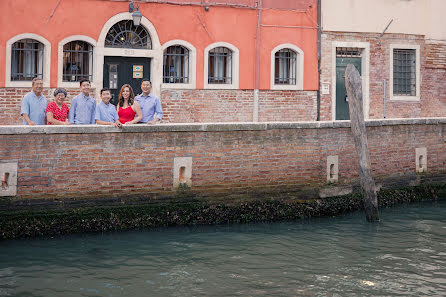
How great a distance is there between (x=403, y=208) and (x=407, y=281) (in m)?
4.72

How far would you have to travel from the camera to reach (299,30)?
1675 cm

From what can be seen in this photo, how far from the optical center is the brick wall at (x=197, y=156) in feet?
30.8

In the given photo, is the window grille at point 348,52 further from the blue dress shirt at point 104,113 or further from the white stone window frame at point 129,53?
the blue dress shirt at point 104,113

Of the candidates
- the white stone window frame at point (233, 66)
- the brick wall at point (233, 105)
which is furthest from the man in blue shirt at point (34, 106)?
the white stone window frame at point (233, 66)

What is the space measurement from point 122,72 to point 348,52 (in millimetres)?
6208

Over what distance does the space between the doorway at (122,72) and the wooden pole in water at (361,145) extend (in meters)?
5.42

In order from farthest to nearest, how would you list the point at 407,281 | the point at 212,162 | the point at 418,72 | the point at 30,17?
the point at 418,72, the point at 30,17, the point at 212,162, the point at 407,281

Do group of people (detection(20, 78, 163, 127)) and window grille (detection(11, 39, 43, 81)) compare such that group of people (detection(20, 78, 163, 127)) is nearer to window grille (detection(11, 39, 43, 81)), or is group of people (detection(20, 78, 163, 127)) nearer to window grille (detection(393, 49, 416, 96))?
window grille (detection(11, 39, 43, 81))

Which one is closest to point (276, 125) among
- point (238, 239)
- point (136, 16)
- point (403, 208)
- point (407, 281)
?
point (238, 239)

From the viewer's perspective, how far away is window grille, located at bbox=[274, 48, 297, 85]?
16.7 m

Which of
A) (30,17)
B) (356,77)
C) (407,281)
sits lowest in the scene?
(407,281)

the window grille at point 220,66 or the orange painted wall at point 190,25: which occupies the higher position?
the orange painted wall at point 190,25

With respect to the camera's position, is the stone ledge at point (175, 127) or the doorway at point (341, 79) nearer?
the stone ledge at point (175, 127)

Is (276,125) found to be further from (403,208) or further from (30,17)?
(30,17)
